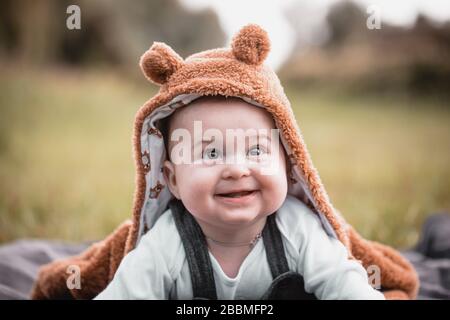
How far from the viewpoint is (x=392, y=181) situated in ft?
11.0

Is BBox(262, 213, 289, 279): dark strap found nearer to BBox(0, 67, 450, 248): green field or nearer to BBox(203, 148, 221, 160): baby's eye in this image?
BBox(203, 148, 221, 160): baby's eye

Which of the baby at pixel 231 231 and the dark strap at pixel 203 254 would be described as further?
the dark strap at pixel 203 254

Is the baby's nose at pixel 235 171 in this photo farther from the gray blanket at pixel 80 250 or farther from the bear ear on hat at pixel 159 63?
the gray blanket at pixel 80 250

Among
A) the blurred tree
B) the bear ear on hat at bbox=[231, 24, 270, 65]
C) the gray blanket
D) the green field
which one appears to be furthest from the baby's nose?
the blurred tree

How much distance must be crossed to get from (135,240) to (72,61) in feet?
20.1

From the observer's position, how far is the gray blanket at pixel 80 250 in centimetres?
179

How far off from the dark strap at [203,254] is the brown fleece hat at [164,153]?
0.13 m

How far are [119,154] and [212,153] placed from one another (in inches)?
122

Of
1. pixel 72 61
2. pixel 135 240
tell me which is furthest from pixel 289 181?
pixel 72 61

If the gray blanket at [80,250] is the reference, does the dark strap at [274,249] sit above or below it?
above

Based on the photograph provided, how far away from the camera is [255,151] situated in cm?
130

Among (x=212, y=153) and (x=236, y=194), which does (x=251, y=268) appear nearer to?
(x=236, y=194)

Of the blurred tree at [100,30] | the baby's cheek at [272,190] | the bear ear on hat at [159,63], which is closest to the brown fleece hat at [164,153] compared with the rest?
the bear ear on hat at [159,63]

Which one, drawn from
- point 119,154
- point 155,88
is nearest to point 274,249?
point 119,154
